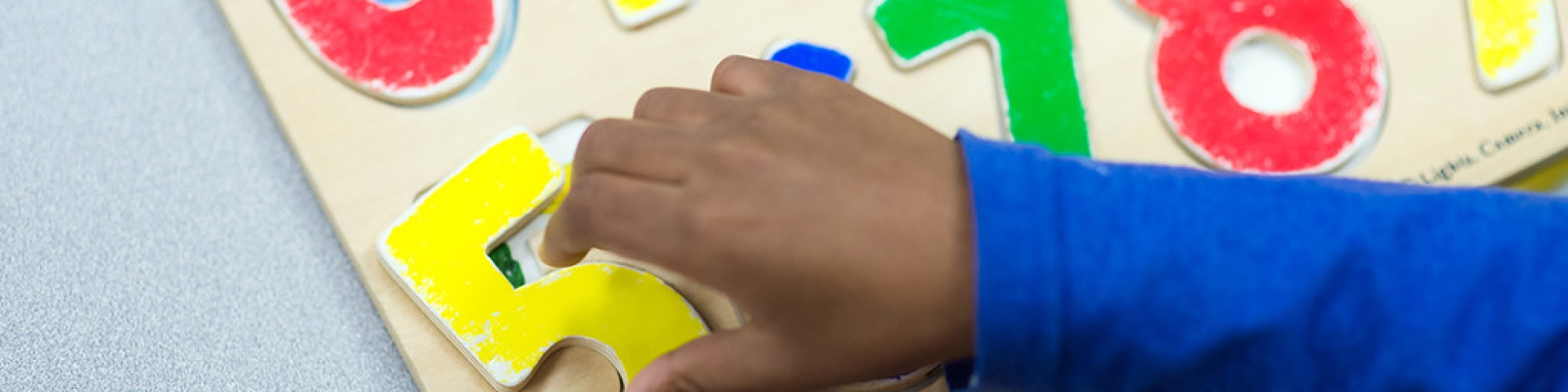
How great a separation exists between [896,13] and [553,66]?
0.18 meters

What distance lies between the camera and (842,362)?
1.32ft

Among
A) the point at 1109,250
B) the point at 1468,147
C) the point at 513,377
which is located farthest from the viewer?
the point at 1468,147

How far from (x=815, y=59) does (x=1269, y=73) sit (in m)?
0.25

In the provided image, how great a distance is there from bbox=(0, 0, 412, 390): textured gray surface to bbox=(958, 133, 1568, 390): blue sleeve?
32 cm

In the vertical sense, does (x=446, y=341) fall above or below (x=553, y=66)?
below

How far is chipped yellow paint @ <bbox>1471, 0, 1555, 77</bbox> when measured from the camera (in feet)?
1.95

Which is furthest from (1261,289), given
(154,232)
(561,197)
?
(154,232)

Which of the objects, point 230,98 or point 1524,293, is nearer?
point 1524,293

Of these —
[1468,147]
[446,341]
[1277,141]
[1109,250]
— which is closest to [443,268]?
[446,341]

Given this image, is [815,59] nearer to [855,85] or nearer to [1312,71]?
[855,85]

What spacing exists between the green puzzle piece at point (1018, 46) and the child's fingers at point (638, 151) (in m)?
0.19

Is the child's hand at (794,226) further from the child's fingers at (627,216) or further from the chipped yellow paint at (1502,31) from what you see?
the chipped yellow paint at (1502,31)

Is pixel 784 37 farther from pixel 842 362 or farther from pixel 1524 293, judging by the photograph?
pixel 1524 293

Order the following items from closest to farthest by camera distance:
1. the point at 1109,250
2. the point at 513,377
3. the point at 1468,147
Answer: the point at 1109,250
the point at 513,377
the point at 1468,147
